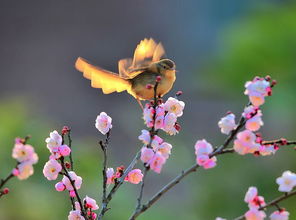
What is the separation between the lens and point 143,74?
1468 mm

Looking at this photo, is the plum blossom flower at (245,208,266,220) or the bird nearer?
the plum blossom flower at (245,208,266,220)

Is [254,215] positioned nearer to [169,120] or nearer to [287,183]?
[287,183]

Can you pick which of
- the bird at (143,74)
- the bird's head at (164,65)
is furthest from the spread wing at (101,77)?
the bird's head at (164,65)

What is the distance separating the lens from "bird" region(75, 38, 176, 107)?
54.6 inches

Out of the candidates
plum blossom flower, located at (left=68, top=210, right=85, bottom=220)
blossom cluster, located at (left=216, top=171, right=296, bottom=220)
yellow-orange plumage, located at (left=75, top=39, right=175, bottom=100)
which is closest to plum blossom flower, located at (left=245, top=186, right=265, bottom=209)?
blossom cluster, located at (left=216, top=171, right=296, bottom=220)

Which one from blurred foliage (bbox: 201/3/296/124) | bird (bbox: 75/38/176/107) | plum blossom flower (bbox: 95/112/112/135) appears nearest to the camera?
plum blossom flower (bbox: 95/112/112/135)

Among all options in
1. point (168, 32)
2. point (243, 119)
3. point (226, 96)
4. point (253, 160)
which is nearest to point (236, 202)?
point (253, 160)

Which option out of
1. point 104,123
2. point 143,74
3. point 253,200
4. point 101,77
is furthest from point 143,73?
point 253,200

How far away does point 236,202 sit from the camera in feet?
9.27

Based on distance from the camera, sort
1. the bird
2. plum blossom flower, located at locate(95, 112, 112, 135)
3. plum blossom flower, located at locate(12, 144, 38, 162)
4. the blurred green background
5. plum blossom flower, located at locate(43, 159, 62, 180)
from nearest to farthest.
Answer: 1. plum blossom flower, located at locate(12, 144, 38, 162)
2. plum blossom flower, located at locate(43, 159, 62, 180)
3. plum blossom flower, located at locate(95, 112, 112, 135)
4. the bird
5. the blurred green background

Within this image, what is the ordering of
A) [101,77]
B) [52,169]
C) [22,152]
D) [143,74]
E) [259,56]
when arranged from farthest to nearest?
[259,56] → [143,74] → [101,77] → [52,169] → [22,152]

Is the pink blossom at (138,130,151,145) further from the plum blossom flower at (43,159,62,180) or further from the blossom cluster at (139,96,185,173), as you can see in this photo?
the plum blossom flower at (43,159,62,180)

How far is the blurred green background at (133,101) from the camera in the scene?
2658 millimetres

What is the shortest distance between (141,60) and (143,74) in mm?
48
